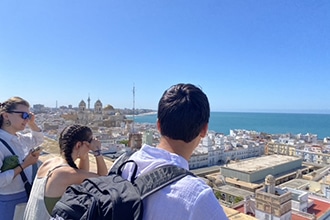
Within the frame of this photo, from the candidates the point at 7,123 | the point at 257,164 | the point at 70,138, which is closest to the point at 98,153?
the point at 70,138

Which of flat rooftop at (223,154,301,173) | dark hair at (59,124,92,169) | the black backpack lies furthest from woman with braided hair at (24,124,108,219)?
flat rooftop at (223,154,301,173)

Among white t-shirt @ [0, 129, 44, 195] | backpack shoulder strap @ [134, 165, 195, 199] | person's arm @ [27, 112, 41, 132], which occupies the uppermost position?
person's arm @ [27, 112, 41, 132]

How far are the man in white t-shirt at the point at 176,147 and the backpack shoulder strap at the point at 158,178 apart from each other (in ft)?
0.04

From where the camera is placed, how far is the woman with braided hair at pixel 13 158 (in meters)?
1.41

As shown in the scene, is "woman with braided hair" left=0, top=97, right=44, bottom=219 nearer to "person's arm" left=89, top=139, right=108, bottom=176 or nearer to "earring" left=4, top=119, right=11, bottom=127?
"earring" left=4, top=119, right=11, bottom=127

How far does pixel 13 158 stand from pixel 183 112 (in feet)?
3.77

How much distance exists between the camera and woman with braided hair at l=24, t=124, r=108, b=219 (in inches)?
43.6

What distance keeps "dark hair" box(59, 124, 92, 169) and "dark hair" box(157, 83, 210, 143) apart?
63 cm

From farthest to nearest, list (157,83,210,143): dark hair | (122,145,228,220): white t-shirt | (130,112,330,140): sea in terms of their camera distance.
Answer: (130,112,330,140): sea → (157,83,210,143): dark hair → (122,145,228,220): white t-shirt

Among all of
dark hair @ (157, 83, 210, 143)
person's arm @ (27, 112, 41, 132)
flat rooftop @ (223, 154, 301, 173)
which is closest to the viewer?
dark hair @ (157, 83, 210, 143)

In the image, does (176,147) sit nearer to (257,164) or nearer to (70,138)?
(70,138)

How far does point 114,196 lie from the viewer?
2.02 feet

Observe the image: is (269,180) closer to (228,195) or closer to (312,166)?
(228,195)

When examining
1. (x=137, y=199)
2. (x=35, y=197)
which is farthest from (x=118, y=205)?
(x=35, y=197)
